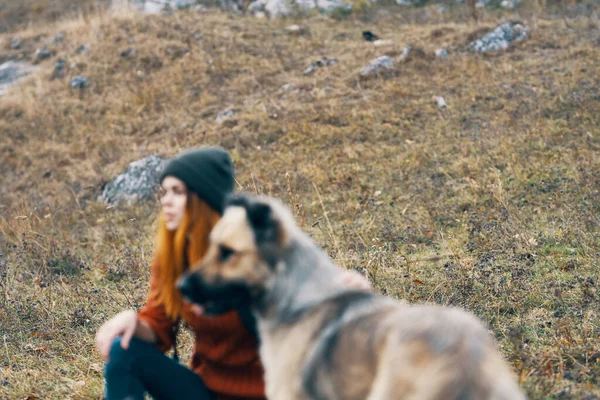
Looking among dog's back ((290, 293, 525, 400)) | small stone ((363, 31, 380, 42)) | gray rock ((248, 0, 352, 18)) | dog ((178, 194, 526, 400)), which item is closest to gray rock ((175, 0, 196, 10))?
gray rock ((248, 0, 352, 18))

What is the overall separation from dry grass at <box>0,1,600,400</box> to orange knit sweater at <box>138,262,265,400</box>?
4.59 ft

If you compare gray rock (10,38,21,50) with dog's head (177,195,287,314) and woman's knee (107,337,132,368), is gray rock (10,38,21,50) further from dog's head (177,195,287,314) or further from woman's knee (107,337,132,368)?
dog's head (177,195,287,314)

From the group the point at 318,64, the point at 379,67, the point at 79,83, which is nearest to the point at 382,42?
the point at 318,64

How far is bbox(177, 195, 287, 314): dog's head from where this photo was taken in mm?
2217

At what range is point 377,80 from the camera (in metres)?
11.4

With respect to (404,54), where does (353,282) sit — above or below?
above

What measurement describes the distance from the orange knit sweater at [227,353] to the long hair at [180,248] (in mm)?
82

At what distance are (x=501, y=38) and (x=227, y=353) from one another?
454 inches

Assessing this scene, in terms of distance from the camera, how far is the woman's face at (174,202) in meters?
2.62

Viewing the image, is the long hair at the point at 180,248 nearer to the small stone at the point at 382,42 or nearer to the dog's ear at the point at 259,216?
the dog's ear at the point at 259,216

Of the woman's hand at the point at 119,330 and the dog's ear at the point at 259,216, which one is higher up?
the dog's ear at the point at 259,216

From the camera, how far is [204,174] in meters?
2.61

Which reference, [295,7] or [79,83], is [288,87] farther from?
[295,7]

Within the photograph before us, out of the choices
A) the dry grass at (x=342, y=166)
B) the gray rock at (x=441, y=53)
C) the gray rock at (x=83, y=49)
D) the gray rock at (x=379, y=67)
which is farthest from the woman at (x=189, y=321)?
the gray rock at (x=83, y=49)
